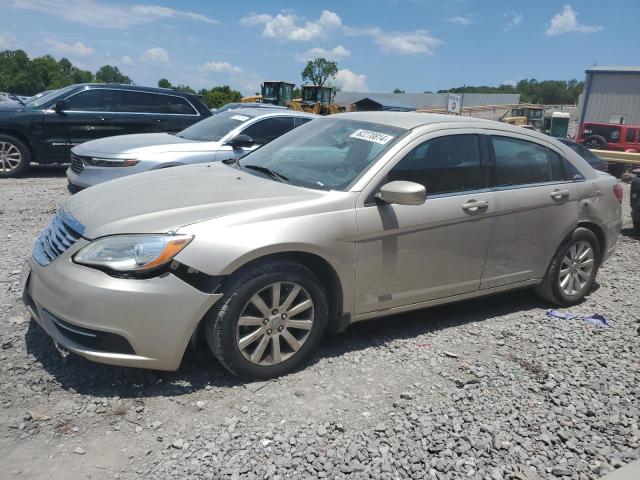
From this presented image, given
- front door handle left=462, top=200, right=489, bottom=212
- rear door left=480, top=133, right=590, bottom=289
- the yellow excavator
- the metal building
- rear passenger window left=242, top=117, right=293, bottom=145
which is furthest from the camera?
the yellow excavator

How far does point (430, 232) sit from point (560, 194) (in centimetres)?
151

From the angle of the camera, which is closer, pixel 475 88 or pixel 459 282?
pixel 459 282

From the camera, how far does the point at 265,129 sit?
835cm

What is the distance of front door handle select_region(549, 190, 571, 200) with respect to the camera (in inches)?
183

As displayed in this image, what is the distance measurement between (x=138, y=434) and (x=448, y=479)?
1.56 m

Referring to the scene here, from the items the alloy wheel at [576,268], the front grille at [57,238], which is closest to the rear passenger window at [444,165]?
the alloy wheel at [576,268]

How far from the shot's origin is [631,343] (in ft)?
14.5

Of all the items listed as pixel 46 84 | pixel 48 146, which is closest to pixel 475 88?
pixel 46 84

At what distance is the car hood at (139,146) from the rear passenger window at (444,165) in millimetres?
4336

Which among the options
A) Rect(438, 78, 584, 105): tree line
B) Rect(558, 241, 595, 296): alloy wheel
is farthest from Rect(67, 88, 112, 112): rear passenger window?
Rect(438, 78, 584, 105): tree line

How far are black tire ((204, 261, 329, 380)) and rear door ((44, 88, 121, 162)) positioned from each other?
8123 millimetres

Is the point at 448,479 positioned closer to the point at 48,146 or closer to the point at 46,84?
the point at 48,146

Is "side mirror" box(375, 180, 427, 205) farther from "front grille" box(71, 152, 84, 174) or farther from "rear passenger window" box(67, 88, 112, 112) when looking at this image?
"rear passenger window" box(67, 88, 112, 112)

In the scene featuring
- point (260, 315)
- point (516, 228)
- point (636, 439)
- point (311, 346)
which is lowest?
point (636, 439)
